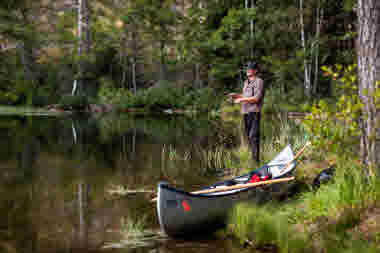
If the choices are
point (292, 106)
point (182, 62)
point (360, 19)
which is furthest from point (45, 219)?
point (182, 62)

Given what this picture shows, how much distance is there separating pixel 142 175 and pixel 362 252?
498cm

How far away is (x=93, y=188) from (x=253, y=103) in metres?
3.13

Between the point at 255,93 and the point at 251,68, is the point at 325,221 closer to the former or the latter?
the point at 255,93

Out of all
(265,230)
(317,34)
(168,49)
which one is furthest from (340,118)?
(168,49)

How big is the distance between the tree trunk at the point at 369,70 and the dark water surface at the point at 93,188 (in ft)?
5.60

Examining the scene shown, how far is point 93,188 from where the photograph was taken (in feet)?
20.6

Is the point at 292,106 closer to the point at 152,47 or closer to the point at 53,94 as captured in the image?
the point at 152,47

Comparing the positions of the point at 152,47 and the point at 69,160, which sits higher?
the point at 152,47

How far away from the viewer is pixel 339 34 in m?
23.1

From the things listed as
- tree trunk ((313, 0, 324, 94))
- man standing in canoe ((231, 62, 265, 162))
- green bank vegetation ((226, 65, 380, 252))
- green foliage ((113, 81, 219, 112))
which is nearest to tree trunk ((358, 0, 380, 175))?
green bank vegetation ((226, 65, 380, 252))

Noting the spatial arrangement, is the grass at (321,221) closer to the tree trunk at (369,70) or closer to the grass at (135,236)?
the tree trunk at (369,70)

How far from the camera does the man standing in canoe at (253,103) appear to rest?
257 inches

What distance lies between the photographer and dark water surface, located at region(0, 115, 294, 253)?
3.90 meters

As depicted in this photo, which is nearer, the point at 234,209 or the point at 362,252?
the point at 362,252
